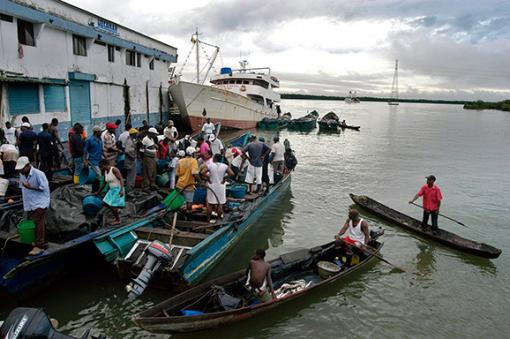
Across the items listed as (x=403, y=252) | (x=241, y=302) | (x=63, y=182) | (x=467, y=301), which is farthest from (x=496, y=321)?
(x=63, y=182)

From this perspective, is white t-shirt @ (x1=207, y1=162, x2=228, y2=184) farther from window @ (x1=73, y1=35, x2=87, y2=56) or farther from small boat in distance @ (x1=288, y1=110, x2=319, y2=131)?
small boat in distance @ (x1=288, y1=110, x2=319, y2=131)

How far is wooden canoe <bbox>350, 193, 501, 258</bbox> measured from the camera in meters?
9.51

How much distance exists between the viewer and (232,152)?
1264cm

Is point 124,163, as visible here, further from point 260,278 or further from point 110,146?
point 260,278

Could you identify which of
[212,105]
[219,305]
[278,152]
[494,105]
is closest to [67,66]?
[278,152]

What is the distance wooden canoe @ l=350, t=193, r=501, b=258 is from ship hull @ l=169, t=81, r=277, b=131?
18.2 m

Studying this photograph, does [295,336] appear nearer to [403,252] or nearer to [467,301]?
[467,301]

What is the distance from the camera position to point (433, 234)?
10.6 m

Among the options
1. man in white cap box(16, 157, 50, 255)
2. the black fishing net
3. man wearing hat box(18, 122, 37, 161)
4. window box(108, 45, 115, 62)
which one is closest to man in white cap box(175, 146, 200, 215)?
the black fishing net

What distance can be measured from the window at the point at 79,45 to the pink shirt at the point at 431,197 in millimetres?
16259

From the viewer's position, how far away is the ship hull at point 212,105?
1093 inches

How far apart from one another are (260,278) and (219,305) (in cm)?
81

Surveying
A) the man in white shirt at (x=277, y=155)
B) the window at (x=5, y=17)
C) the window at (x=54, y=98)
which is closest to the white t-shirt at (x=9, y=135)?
the window at (x=54, y=98)

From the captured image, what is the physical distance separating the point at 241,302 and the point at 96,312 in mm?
2605
